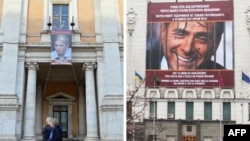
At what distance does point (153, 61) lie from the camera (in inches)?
500

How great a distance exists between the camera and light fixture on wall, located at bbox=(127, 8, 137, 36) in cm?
1204

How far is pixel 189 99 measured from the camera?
44.6 feet

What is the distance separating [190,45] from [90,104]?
2.97 meters

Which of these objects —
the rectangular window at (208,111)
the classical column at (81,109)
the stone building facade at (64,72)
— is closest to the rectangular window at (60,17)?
the stone building facade at (64,72)

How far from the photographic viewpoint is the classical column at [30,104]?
457 inches

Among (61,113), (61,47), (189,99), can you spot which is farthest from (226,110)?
(61,47)

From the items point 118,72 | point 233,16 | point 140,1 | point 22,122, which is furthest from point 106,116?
point 233,16

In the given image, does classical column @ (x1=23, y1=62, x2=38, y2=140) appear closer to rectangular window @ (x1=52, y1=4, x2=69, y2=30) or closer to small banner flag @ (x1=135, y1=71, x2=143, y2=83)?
rectangular window @ (x1=52, y1=4, x2=69, y2=30)

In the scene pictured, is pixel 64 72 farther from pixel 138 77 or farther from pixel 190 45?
pixel 190 45

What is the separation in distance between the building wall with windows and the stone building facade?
0.49m

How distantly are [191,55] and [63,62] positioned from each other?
3.43 metres

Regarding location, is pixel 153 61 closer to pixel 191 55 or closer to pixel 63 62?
pixel 191 55

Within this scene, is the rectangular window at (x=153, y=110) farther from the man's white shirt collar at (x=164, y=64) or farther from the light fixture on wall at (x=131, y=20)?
the light fixture on wall at (x=131, y=20)

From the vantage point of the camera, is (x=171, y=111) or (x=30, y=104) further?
(x=171, y=111)
